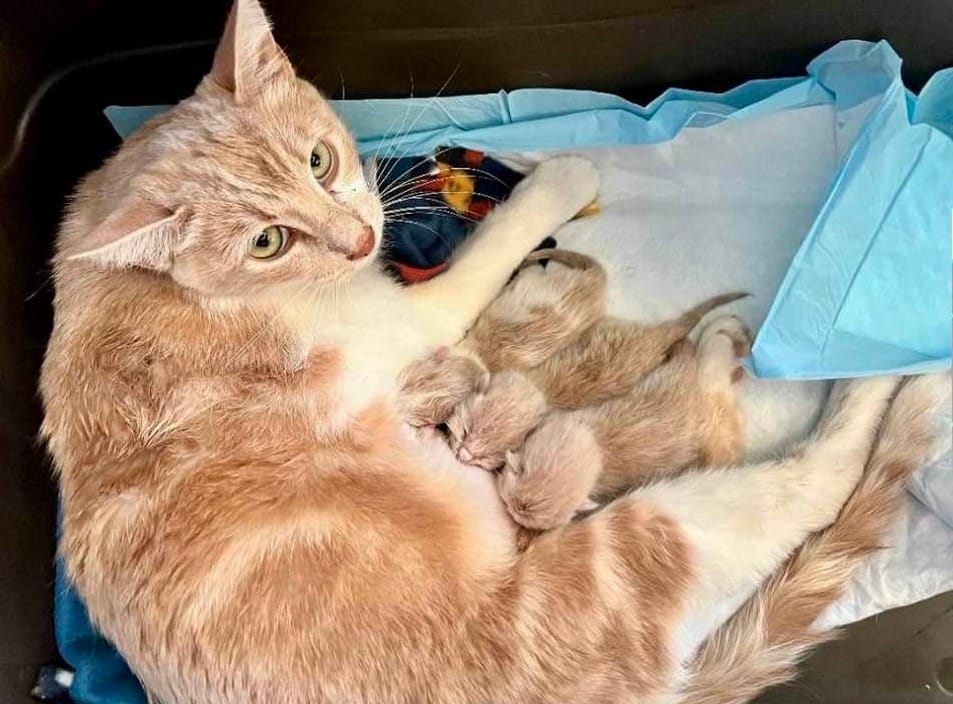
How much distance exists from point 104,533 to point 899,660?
4.82 ft

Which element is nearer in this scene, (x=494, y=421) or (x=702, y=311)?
(x=494, y=421)

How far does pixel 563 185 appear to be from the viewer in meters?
2.16

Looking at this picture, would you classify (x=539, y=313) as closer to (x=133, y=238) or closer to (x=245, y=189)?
(x=245, y=189)

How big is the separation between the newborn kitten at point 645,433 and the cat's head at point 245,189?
42 cm

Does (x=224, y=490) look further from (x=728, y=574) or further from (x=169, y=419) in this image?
(x=728, y=574)

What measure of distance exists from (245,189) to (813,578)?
1164 mm

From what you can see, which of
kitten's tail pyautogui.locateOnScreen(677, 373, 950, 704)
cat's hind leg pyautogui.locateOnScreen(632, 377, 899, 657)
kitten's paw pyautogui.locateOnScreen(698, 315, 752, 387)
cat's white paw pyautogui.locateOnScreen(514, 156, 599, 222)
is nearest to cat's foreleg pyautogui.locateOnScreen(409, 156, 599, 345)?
cat's white paw pyautogui.locateOnScreen(514, 156, 599, 222)

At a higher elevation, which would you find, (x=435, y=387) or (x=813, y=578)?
(x=435, y=387)

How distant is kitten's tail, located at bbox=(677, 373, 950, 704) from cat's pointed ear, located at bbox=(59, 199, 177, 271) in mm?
1143

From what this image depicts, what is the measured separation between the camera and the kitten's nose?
1.76 meters

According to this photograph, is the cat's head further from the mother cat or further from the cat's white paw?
the cat's white paw

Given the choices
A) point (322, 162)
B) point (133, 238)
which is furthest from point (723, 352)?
point (133, 238)

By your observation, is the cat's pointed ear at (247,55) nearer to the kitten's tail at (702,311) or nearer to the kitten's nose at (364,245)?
the kitten's nose at (364,245)

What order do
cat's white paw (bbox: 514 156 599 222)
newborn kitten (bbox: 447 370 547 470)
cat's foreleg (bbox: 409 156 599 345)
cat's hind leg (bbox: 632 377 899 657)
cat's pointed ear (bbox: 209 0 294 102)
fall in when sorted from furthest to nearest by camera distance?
cat's white paw (bbox: 514 156 599 222)
cat's foreleg (bbox: 409 156 599 345)
newborn kitten (bbox: 447 370 547 470)
cat's hind leg (bbox: 632 377 899 657)
cat's pointed ear (bbox: 209 0 294 102)
